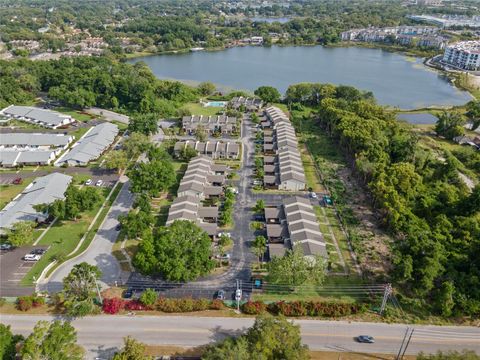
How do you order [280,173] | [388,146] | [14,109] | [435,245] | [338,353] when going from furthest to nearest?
[14,109], [388,146], [280,173], [435,245], [338,353]

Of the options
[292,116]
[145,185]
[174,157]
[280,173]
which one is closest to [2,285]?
[145,185]

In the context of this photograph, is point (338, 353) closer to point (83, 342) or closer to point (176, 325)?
point (176, 325)

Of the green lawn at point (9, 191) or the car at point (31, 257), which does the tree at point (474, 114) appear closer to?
the car at point (31, 257)

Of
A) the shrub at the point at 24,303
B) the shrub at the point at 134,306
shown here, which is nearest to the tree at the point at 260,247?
the shrub at the point at 134,306

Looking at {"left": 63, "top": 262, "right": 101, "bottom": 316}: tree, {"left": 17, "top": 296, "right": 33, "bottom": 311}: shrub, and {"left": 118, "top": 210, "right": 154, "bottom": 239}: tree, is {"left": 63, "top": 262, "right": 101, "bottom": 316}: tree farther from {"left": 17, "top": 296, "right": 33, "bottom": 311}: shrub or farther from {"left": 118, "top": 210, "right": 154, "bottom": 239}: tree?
{"left": 118, "top": 210, "right": 154, "bottom": 239}: tree

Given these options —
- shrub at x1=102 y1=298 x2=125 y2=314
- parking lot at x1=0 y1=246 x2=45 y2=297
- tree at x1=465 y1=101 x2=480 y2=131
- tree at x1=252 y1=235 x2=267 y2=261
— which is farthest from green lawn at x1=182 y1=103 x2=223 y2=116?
tree at x1=465 y1=101 x2=480 y2=131

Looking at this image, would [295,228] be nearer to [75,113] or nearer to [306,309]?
[306,309]
